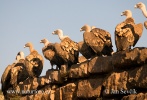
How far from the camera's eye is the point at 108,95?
10398mm

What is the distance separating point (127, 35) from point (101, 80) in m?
1.57

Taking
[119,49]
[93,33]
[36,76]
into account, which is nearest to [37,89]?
[36,76]

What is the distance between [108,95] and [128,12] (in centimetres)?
361

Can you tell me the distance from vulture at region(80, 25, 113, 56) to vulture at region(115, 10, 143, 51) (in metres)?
1.11

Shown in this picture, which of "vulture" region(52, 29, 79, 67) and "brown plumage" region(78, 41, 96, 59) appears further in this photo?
"vulture" region(52, 29, 79, 67)

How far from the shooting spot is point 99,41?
12336mm

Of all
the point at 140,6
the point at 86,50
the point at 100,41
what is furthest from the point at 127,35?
the point at 86,50

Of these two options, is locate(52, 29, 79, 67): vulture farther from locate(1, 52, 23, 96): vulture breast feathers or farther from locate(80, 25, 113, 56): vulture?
locate(1, 52, 23, 96): vulture breast feathers

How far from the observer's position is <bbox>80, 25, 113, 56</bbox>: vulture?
1227 cm

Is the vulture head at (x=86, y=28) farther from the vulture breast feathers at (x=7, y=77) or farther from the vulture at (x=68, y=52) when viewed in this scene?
the vulture breast feathers at (x=7, y=77)

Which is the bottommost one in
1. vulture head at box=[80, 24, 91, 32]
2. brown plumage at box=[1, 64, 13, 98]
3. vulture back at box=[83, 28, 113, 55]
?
brown plumage at box=[1, 64, 13, 98]

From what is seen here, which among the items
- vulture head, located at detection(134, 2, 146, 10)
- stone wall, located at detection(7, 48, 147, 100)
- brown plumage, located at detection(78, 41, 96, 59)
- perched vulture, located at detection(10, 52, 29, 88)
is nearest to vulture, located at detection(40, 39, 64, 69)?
stone wall, located at detection(7, 48, 147, 100)

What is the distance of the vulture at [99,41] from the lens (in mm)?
12273

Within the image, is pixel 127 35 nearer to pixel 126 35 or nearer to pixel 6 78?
pixel 126 35
